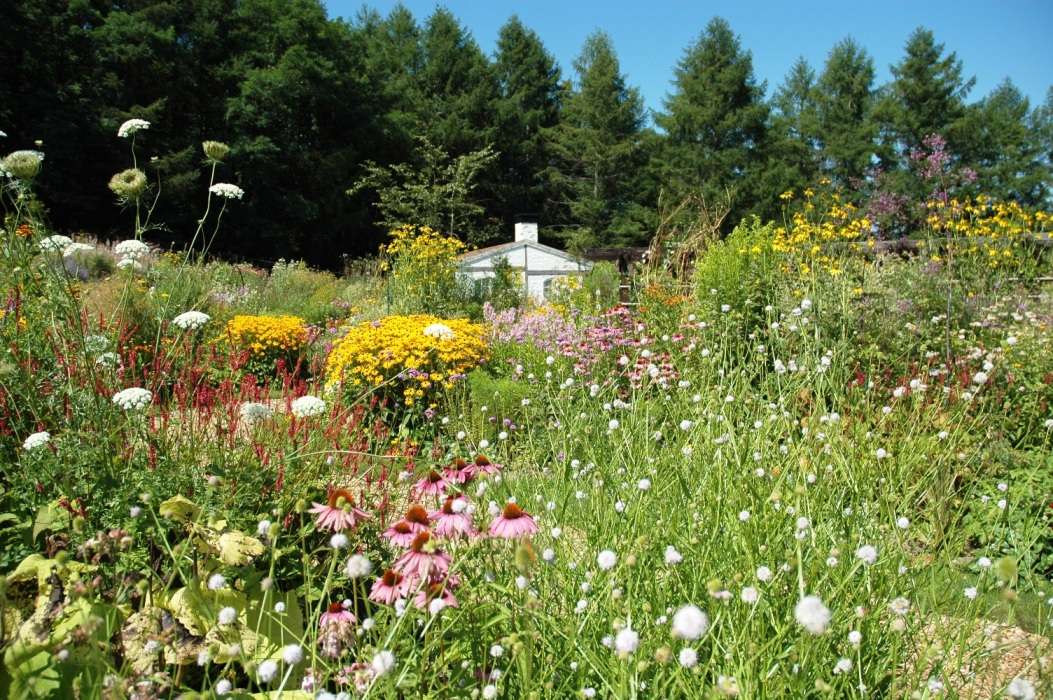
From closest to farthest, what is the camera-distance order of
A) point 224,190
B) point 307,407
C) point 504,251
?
1. point 307,407
2. point 224,190
3. point 504,251

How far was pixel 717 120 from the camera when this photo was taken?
30266 mm

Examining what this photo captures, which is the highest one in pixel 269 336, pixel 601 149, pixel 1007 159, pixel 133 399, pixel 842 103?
pixel 842 103

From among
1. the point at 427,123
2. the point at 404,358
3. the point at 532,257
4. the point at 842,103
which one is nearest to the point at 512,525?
the point at 404,358

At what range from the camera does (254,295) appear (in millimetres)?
9438

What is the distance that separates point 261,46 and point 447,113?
9.75 m

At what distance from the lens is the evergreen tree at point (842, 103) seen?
98.6 ft

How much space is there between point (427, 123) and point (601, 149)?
7942 millimetres

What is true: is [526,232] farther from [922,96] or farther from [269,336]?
[922,96]

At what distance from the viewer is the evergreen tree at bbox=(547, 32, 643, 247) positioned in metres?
30.7

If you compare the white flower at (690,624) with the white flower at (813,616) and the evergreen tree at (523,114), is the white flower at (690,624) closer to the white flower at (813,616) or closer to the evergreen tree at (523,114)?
the white flower at (813,616)

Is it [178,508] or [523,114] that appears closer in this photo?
[178,508]

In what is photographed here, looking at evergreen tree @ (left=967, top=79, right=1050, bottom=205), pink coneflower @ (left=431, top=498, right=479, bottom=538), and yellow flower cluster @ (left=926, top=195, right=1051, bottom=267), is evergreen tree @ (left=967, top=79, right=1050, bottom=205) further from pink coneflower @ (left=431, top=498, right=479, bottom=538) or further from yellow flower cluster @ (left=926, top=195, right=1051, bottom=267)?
pink coneflower @ (left=431, top=498, right=479, bottom=538)

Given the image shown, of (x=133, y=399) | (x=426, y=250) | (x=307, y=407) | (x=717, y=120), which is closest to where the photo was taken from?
(x=133, y=399)

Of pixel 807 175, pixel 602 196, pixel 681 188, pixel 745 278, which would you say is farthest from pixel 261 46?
pixel 745 278
